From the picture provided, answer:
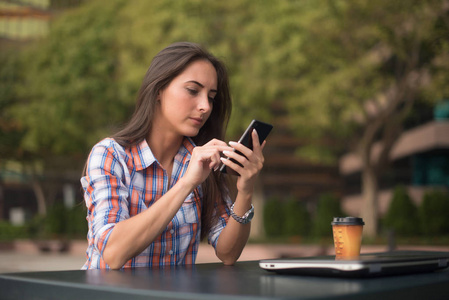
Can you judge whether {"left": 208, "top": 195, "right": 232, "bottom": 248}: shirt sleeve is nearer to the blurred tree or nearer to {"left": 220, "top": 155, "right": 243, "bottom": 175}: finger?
{"left": 220, "top": 155, "right": 243, "bottom": 175}: finger

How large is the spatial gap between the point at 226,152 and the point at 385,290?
3.47 ft

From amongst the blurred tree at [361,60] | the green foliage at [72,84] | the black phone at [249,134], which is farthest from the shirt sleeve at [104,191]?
the green foliage at [72,84]

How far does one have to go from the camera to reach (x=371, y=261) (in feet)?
5.23

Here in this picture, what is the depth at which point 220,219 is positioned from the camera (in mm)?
2920

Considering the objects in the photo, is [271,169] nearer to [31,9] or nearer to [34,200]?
[34,200]

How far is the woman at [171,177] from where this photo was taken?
89.4 inches

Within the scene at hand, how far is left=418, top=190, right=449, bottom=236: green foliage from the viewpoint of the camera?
66.6 ft

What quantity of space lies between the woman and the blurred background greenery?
16.7 m

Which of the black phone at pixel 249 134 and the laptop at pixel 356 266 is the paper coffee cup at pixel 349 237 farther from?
the black phone at pixel 249 134

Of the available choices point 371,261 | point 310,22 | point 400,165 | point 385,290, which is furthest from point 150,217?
point 400,165

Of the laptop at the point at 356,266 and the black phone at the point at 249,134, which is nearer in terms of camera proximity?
the laptop at the point at 356,266

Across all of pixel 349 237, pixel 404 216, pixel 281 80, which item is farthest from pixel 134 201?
pixel 404 216

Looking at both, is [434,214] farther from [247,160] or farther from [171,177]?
[247,160]

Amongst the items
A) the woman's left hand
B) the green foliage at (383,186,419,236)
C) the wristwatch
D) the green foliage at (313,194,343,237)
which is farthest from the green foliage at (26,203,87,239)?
the woman's left hand
